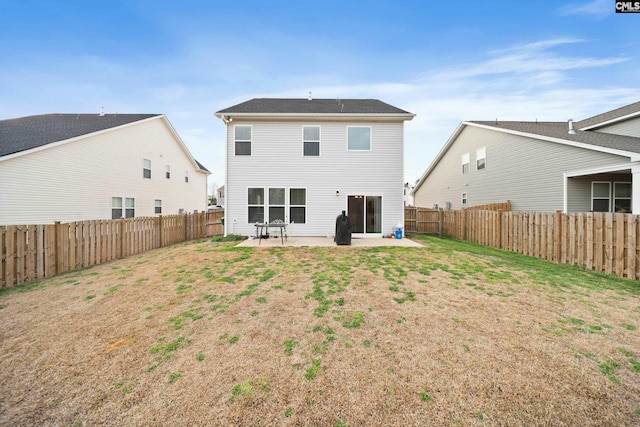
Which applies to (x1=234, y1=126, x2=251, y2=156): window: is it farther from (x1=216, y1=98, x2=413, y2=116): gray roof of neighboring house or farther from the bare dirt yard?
the bare dirt yard

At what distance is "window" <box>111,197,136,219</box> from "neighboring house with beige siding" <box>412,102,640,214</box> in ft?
71.4

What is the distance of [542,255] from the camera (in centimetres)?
839

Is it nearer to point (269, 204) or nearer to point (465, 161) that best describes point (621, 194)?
point (465, 161)

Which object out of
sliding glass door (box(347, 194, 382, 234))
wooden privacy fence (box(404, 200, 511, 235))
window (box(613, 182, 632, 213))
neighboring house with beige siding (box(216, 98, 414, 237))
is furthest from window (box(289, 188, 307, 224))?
window (box(613, 182, 632, 213))

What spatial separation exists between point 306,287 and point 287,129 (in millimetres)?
8579

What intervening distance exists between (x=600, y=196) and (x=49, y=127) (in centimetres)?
2680

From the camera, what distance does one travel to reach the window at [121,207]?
43.7ft

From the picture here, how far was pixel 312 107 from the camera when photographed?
1243 centimetres

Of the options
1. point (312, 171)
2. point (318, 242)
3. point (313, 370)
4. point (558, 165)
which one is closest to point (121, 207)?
point (312, 171)

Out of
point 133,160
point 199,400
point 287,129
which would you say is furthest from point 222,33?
point 199,400

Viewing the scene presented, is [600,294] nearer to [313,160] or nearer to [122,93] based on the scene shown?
[313,160]

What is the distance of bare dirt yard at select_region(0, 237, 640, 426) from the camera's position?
7.77ft

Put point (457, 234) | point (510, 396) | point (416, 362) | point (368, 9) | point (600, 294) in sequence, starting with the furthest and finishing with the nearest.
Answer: point (457, 234)
point (368, 9)
point (600, 294)
point (416, 362)
point (510, 396)

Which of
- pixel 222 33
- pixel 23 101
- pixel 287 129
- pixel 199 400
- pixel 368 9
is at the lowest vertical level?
pixel 199 400
